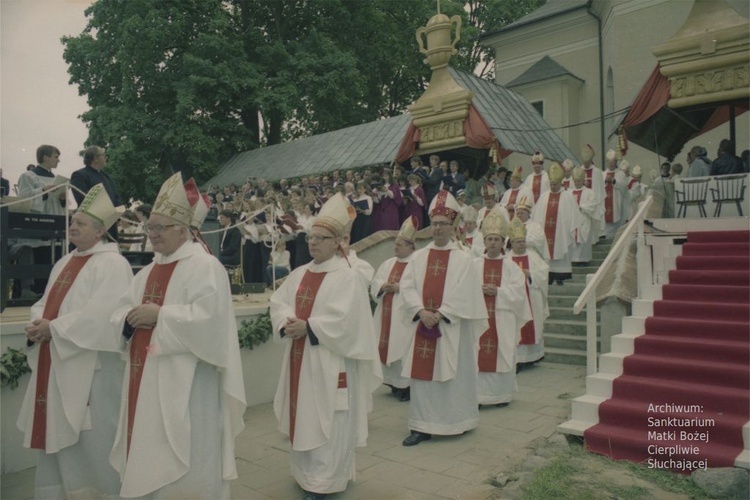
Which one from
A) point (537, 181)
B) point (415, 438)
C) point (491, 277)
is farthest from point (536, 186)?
point (415, 438)

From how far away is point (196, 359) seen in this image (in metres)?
3.77

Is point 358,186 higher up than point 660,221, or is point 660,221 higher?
point 358,186

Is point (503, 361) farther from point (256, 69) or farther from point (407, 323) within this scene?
point (256, 69)

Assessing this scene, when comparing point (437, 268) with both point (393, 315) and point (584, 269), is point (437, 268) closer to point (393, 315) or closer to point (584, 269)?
point (393, 315)

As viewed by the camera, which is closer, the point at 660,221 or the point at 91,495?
the point at 91,495

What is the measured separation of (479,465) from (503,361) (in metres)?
2.17

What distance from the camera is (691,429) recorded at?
5.27 meters

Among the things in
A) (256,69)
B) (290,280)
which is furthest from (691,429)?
(256,69)

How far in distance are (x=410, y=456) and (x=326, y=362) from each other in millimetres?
1572

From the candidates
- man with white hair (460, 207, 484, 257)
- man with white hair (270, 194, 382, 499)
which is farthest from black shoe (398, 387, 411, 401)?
man with white hair (460, 207, 484, 257)

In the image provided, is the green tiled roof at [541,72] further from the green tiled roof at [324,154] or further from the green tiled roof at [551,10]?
the green tiled roof at [324,154]

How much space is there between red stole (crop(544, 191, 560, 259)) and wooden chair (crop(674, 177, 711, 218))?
237 cm

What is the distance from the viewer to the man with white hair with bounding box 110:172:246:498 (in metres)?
3.61

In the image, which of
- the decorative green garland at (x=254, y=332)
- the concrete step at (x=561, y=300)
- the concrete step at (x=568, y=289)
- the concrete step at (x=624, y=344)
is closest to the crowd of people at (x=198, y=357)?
the concrete step at (x=624, y=344)
